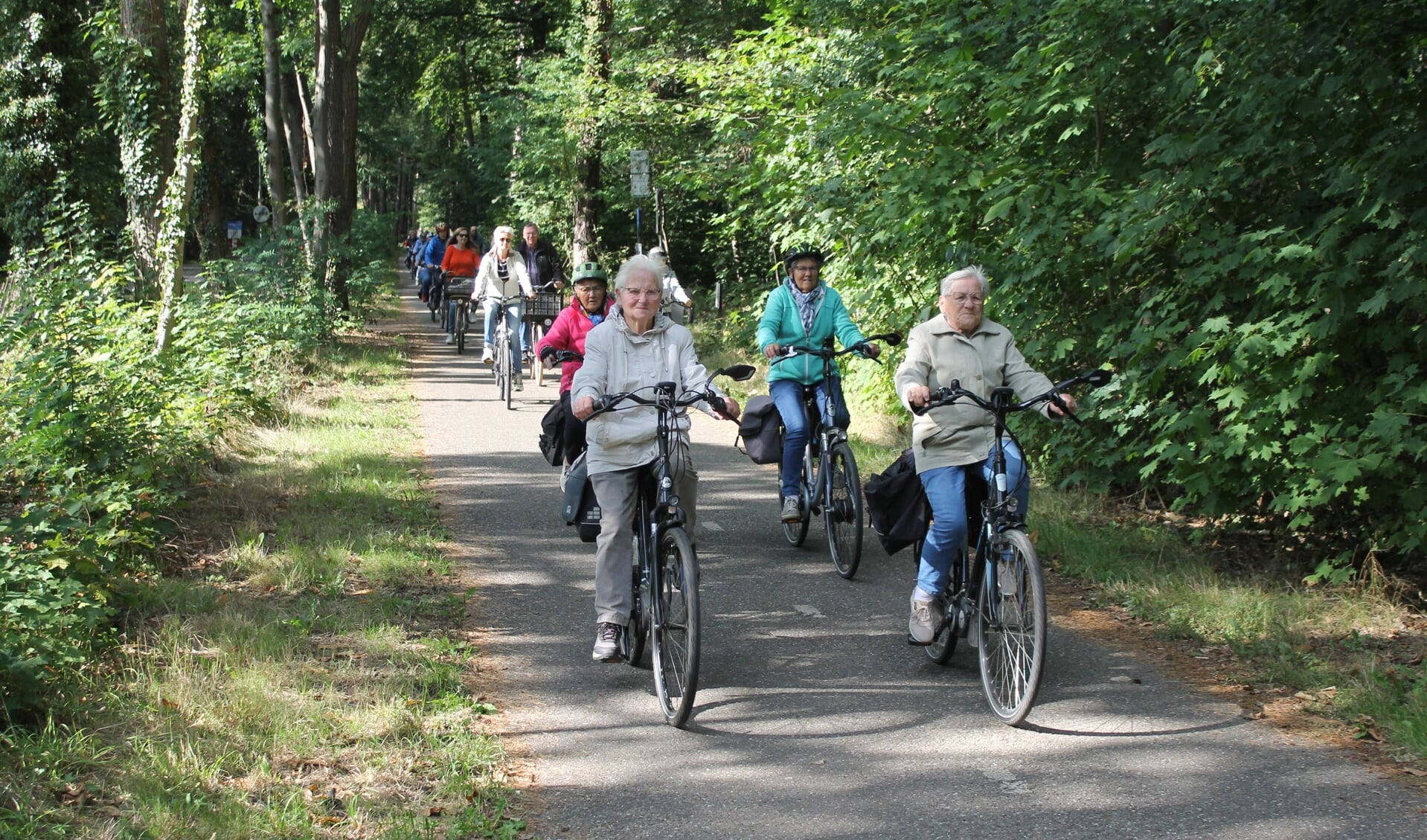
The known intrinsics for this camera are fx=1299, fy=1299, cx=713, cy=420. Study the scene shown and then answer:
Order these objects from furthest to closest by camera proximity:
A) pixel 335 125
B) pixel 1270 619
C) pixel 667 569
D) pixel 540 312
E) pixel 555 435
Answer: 1. pixel 335 125
2. pixel 540 312
3. pixel 555 435
4. pixel 1270 619
5. pixel 667 569

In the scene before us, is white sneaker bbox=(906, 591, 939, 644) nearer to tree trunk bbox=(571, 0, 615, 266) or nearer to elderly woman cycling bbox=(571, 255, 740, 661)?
elderly woman cycling bbox=(571, 255, 740, 661)

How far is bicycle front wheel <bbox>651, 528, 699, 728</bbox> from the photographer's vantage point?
5094 millimetres

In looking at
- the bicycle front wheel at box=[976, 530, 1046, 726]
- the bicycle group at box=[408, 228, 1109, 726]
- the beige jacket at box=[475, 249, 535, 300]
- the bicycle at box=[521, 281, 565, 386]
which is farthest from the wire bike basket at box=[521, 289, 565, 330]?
the bicycle front wheel at box=[976, 530, 1046, 726]

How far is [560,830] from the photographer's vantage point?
429cm

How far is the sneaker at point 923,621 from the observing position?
5.94 m

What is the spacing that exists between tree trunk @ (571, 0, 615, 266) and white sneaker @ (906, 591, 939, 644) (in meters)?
19.1

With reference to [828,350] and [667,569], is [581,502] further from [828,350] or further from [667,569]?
[828,350]

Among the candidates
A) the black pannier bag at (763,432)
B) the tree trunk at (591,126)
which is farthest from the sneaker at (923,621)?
the tree trunk at (591,126)

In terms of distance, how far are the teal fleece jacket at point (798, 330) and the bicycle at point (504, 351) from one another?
7.17 meters

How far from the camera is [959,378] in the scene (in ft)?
19.3

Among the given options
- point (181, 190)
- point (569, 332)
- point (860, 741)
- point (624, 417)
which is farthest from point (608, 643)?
point (181, 190)

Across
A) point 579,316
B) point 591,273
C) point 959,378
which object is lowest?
point 959,378

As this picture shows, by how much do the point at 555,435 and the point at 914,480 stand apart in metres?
2.32

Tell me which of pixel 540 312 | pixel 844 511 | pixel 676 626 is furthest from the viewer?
pixel 540 312
